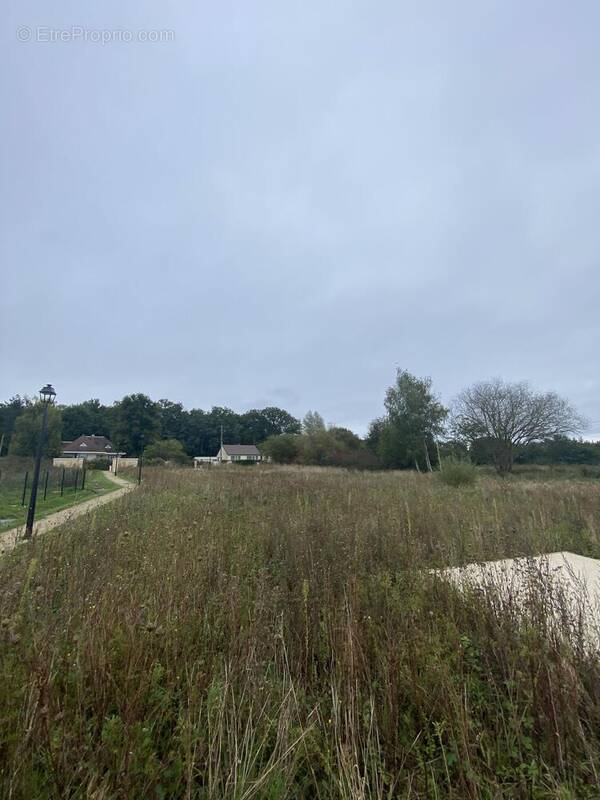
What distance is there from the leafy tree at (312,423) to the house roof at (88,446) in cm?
3362

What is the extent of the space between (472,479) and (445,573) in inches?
428

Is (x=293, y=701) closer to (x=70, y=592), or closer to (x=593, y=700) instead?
(x=593, y=700)

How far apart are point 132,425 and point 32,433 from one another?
19.7 metres

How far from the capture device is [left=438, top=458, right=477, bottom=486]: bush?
12664mm

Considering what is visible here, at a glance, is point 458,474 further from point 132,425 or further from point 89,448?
point 89,448

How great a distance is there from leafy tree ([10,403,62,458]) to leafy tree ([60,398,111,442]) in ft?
109

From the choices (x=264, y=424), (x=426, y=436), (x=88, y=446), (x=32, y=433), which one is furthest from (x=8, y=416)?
(x=426, y=436)

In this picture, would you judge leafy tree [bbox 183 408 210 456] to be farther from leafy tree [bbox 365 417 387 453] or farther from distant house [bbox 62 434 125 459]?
leafy tree [bbox 365 417 387 453]

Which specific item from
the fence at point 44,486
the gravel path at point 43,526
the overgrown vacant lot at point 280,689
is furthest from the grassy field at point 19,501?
the overgrown vacant lot at point 280,689

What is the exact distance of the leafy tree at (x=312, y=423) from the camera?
3873 cm

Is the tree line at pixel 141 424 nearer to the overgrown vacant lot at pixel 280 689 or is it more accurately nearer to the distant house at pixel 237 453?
the distant house at pixel 237 453

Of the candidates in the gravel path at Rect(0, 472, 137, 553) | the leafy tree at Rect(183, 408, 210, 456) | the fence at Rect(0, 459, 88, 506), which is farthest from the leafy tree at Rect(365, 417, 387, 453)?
the leafy tree at Rect(183, 408, 210, 456)

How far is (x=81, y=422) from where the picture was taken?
67562mm

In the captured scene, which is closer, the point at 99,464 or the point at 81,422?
the point at 99,464
